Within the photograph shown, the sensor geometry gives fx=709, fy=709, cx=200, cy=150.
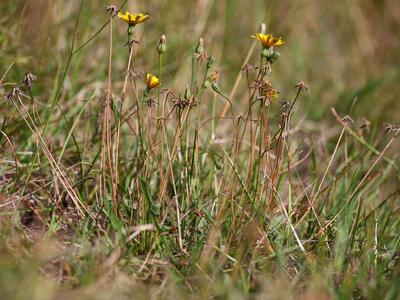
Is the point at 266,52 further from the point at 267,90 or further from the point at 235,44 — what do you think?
the point at 235,44

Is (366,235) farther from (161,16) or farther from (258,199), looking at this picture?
(161,16)

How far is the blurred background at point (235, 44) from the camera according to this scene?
110 inches

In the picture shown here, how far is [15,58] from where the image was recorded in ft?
8.68

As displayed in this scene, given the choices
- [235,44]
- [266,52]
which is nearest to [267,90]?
[266,52]

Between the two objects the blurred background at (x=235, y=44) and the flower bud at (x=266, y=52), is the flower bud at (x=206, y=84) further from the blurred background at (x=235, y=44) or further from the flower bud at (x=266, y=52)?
the blurred background at (x=235, y=44)

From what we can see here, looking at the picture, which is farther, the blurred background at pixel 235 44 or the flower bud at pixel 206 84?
the blurred background at pixel 235 44

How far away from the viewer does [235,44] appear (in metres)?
3.73

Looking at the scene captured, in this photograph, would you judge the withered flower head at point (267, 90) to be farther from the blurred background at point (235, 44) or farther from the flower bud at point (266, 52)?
the blurred background at point (235, 44)

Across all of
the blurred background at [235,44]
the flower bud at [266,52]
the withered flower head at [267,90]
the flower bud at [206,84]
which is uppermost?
the flower bud at [266,52]

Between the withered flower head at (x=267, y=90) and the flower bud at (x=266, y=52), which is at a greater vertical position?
the flower bud at (x=266, y=52)

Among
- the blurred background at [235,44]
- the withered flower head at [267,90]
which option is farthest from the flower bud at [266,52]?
the blurred background at [235,44]

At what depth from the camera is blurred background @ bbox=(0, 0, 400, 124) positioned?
278 cm

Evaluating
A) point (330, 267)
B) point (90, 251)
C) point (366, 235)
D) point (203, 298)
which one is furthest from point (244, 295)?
point (366, 235)

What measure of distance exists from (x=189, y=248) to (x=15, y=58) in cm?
118
